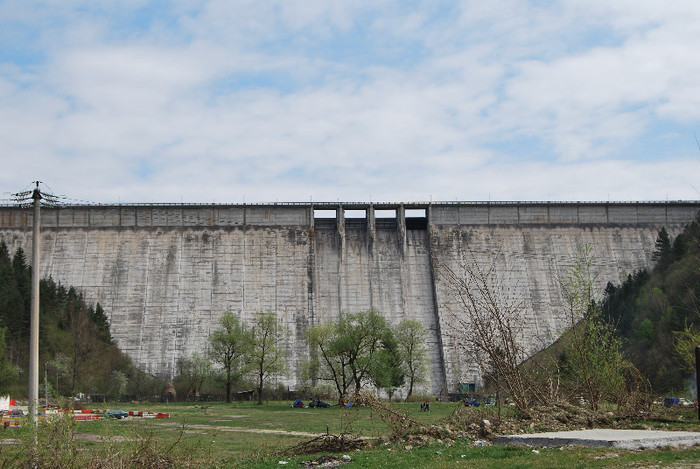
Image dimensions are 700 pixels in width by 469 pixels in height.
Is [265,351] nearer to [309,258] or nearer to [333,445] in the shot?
[309,258]

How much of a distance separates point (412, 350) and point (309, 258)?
1495 centimetres

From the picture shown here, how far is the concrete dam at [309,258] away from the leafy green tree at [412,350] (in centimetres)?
304

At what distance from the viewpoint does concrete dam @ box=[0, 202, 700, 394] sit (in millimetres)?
63500

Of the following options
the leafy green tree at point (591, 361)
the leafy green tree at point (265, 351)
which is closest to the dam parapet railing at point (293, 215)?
the leafy green tree at point (265, 351)

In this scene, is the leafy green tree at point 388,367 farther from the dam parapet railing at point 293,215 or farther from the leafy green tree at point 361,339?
the dam parapet railing at point 293,215

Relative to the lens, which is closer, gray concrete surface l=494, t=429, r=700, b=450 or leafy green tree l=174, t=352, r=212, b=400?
gray concrete surface l=494, t=429, r=700, b=450

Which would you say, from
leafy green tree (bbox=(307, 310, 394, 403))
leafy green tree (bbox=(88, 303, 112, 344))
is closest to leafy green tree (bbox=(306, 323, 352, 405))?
leafy green tree (bbox=(307, 310, 394, 403))

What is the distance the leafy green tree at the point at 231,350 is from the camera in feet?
178

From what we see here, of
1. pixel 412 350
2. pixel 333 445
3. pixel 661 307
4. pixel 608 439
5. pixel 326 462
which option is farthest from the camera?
pixel 412 350

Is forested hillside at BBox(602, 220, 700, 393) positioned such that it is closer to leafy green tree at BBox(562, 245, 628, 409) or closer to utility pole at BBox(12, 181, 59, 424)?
leafy green tree at BBox(562, 245, 628, 409)

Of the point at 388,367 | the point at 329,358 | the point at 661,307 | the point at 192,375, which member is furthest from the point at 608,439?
the point at 192,375

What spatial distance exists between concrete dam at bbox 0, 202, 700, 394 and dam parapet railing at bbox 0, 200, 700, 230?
11 cm

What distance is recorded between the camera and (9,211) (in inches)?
2808

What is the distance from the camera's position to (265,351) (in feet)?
182
